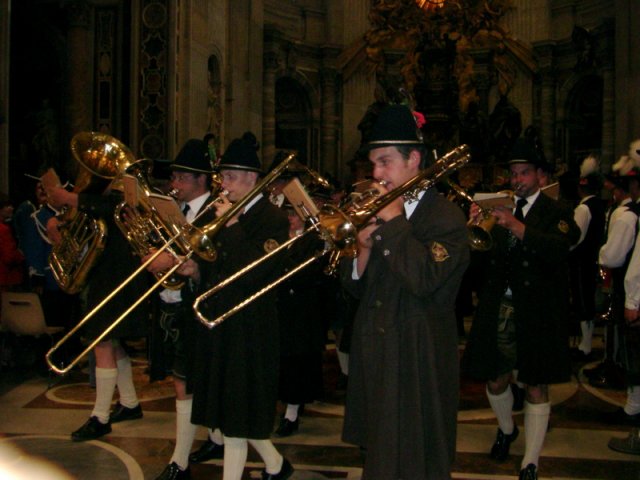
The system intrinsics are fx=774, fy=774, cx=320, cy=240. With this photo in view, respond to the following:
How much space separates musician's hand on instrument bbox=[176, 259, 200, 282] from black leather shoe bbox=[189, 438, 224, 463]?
1.64 metres

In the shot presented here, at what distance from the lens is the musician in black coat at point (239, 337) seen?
4445mm

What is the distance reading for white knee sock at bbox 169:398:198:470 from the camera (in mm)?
5008

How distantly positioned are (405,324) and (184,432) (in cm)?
207

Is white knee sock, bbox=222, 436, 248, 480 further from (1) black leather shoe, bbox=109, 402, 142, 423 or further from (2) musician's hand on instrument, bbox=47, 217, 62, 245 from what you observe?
(2) musician's hand on instrument, bbox=47, 217, 62, 245

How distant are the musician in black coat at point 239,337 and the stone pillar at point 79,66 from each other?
9716mm

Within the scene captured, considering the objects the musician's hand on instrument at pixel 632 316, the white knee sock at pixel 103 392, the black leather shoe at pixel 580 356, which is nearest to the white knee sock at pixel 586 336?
the black leather shoe at pixel 580 356

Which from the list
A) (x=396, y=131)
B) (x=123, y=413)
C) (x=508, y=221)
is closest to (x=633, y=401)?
(x=508, y=221)

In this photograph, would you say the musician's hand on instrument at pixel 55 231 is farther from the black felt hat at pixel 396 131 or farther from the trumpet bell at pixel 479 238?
the black felt hat at pixel 396 131

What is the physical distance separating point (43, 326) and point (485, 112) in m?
19.4

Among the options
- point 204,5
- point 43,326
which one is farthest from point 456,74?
point 43,326

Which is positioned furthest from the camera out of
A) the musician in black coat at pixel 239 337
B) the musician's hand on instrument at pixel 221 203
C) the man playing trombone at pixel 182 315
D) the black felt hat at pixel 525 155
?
the black felt hat at pixel 525 155

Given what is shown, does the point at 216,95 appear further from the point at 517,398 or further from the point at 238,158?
the point at 238,158

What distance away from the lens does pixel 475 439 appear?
622 cm

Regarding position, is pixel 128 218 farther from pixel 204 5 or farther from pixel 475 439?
pixel 204 5
